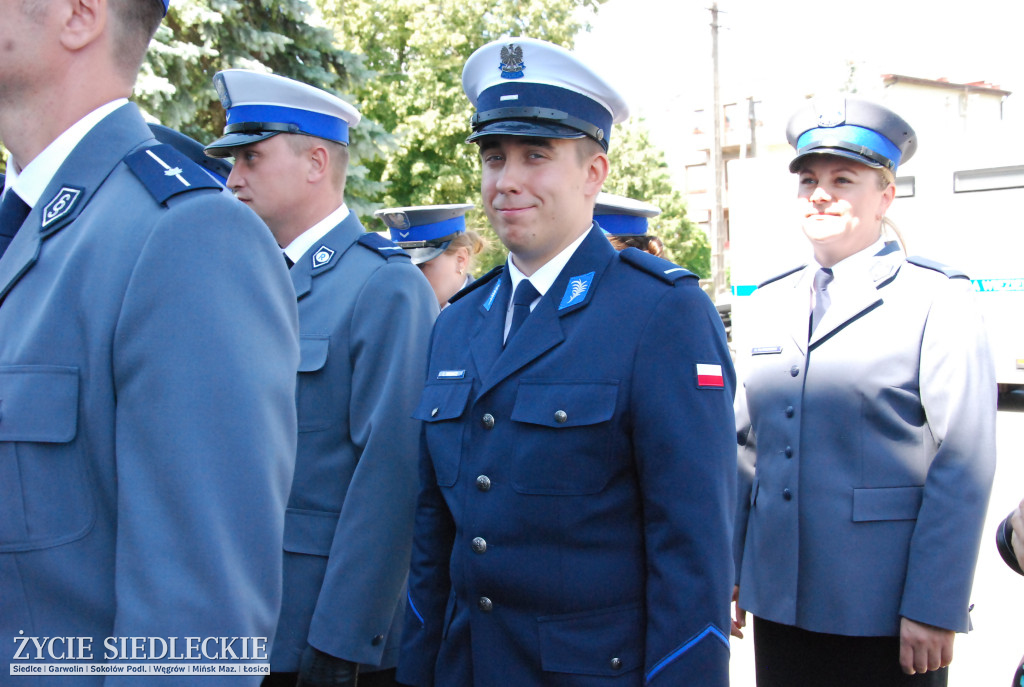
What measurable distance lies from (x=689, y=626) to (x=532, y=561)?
1.07 feet

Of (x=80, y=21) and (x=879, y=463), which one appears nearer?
(x=80, y=21)

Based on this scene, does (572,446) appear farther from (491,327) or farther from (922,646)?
(922,646)

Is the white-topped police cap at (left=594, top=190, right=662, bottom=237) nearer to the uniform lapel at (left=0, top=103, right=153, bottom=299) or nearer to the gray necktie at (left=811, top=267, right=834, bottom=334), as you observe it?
the gray necktie at (left=811, top=267, right=834, bottom=334)

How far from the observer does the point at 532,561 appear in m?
1.84

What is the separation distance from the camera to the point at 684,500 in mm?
1790

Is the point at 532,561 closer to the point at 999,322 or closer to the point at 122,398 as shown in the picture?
the point at 122,398

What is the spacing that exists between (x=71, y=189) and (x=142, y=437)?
42 centimetres

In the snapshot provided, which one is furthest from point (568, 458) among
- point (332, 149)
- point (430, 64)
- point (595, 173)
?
point (430, 64)

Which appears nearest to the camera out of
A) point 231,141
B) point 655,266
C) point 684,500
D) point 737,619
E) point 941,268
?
point 684,500

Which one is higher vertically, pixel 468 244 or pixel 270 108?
pixel 270 108

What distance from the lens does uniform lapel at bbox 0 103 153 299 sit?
1.30 m

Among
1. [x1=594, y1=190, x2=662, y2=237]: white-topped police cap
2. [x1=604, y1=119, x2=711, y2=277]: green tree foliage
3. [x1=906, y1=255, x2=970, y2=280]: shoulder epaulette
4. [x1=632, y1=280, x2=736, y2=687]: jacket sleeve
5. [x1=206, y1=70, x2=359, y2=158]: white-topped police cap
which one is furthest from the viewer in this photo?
[x1=604, y1=119, x2=711, y2=277]: green tree foliage

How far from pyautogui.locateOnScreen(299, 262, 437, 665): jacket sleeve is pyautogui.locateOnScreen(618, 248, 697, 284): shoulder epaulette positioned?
26.1 inches

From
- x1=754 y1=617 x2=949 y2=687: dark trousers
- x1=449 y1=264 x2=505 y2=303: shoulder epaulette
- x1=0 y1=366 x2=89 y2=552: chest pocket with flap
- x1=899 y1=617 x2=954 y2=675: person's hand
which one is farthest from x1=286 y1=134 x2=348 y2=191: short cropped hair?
x1=899 y1=617 x2=954 y2=675: person's hand
